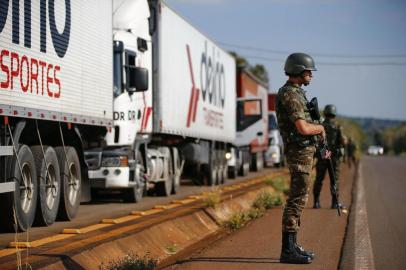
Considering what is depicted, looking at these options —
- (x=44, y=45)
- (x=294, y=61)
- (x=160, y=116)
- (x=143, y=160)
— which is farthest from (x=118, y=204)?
(x=294, y=61)

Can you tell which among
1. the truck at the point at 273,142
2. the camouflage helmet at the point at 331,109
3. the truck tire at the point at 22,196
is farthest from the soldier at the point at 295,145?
the truck at the point at 273,142

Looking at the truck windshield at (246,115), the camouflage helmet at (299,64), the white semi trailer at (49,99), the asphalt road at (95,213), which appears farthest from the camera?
the truck windshield at (246,115)

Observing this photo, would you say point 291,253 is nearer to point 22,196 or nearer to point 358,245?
point 358,245

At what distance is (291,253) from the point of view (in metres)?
9.12

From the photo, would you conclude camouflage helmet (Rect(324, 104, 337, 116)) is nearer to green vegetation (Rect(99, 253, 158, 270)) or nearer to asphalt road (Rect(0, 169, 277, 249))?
asphalt road (Rect(0, 169, 277, 249))

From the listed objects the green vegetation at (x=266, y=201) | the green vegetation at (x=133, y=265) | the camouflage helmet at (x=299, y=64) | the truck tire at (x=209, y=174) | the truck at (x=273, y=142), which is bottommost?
the green vegetation at (x=133, y=265)

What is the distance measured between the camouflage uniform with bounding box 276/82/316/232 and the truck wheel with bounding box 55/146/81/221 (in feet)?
18.2

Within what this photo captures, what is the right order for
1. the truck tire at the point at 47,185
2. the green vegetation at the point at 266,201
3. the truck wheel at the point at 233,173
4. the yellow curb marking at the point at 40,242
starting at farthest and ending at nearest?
the truck wheel at the point at 233,173, the green vegetation at the point at 266,201, the truck tire at the point at 47,185, the yellow curb marking at the point at 40,242

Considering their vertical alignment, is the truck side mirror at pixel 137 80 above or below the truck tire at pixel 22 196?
above

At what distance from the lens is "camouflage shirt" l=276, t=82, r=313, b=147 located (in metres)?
9.08

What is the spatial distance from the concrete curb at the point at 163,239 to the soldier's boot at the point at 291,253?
1646mm

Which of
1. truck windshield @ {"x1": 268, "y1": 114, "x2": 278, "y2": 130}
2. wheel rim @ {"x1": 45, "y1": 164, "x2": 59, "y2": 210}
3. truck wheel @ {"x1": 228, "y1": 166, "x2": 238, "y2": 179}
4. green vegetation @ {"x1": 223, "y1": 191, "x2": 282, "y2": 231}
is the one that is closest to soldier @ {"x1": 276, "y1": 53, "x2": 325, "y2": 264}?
green vegetation @ {"x1": 223, "y1": 191, "x2": 282, "y2": 231}

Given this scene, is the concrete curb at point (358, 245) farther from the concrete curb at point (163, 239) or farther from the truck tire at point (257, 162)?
the truck tire at point (257, 162)

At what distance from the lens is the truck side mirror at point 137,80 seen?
18.2 meters
